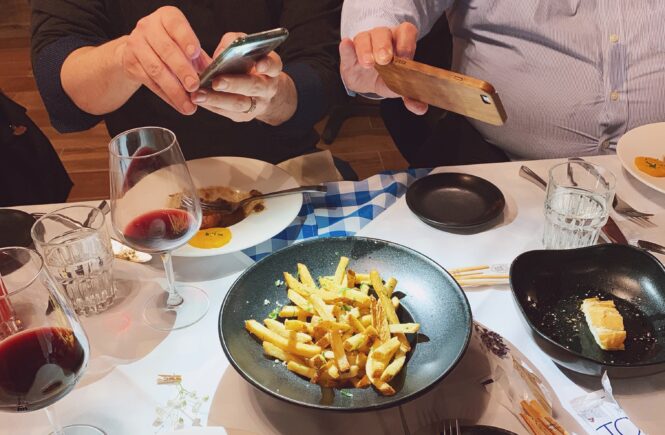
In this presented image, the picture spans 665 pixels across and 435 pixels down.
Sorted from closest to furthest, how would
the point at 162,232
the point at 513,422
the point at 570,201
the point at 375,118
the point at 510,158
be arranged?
the point at 513,422, the point at 162,232, the point at 570,201, the point at 510,158, the point at 375,118

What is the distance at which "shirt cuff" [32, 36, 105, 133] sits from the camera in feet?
4.86

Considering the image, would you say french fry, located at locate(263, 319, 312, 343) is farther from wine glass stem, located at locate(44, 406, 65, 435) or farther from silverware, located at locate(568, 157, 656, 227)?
silverware, located at locate(568, 157, 656, 227)

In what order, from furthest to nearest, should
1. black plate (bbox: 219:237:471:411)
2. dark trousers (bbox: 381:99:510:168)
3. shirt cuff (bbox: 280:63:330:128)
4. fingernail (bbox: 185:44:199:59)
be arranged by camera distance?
dark trousers (bbox: 381:99:510:168) < shirt cuff (bbox: 280:63:330:128) < fingernail (bbox: 185:44:199:59) < black plate (bbox: 219:237:471:411)

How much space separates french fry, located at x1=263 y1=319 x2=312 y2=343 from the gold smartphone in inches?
18.8

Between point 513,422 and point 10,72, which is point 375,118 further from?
point 513,422

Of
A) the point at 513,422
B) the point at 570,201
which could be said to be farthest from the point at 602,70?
the point at 513,422

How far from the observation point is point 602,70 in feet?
5.27

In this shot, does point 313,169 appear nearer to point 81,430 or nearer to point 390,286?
point 390,286

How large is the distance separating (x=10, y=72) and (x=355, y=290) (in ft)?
12.9

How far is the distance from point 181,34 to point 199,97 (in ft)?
0.40

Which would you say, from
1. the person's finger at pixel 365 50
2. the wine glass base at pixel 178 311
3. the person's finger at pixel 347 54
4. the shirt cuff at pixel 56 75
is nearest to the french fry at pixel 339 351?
the wine glass base at pixel 178 311

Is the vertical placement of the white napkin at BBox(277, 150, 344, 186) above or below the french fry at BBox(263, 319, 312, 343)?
below

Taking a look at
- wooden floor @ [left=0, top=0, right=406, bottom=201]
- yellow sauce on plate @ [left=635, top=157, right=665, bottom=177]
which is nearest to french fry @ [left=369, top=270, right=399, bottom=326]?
yellow sauce on plate @ [left=635, top=157, right=665, bottom=177]

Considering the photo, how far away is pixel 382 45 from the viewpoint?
4.06ft
